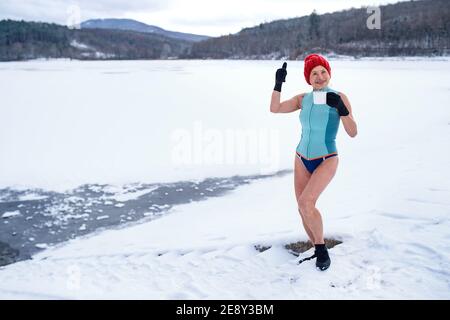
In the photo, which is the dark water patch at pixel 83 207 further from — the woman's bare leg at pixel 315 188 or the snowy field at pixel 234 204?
the woman's bare leg at pixel 315 188

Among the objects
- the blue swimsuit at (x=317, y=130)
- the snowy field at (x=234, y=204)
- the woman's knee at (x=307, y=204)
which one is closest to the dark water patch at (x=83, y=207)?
the snowy field at (x=234, y=204)

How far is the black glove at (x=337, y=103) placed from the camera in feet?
10.7

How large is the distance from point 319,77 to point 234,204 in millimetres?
3843

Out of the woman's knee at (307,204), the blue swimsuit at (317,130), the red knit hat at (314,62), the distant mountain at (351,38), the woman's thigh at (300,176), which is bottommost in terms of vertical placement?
the woman's knee at (307,204)

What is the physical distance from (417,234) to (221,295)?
2203 mm

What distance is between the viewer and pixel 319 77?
11.4ft

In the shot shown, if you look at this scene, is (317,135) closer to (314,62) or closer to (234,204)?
(314,62)

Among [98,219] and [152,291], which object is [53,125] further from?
[152,291]

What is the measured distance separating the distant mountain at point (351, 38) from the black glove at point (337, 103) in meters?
61.2

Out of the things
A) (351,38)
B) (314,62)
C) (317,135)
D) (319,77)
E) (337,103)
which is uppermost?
(351,38)

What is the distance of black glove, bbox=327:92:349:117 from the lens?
325 centimetres

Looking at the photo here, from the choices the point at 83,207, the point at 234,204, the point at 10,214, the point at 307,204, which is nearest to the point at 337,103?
the point at 307,204
